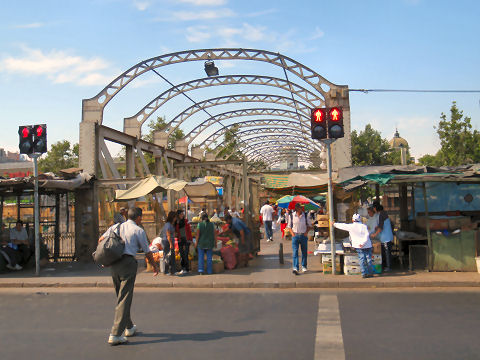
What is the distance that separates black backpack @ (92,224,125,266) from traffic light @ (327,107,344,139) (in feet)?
22.6

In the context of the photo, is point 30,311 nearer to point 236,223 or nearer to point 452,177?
point 236,223

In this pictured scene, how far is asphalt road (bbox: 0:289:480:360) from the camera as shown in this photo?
19.1 feet

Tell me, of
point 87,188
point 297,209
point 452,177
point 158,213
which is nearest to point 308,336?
point 297,209

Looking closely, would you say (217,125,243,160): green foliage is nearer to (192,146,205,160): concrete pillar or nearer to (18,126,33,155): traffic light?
(192,146,205,160): concrete pillar

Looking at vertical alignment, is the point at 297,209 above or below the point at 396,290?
above

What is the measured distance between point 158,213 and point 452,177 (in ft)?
37.8

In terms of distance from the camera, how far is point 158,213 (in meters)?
19.4

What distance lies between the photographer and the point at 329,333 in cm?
655

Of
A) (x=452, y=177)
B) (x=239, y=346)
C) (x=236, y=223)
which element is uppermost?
(x=452, y=177)

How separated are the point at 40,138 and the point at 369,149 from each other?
174ft

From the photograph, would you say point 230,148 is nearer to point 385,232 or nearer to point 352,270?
point 385,232

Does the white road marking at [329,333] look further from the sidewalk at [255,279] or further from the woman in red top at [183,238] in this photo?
the woman in red top at [183,238]

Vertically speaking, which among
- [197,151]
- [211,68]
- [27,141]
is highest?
[211,68]

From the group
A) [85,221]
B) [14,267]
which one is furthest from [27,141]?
[85,221]
